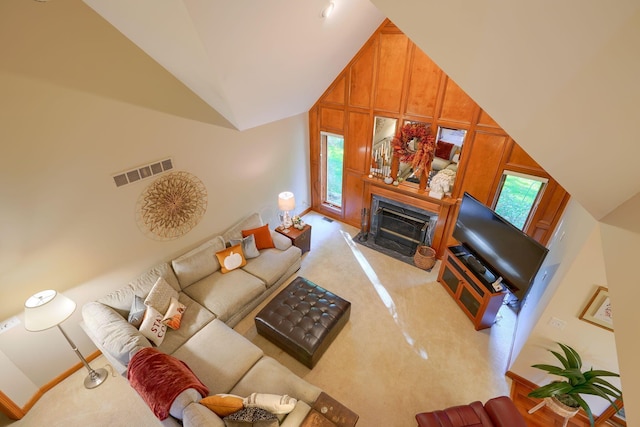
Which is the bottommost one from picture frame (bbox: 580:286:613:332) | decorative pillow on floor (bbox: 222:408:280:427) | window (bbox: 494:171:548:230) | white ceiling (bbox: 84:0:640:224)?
decorative pillow on floor (bbox: 222:408:280:427)

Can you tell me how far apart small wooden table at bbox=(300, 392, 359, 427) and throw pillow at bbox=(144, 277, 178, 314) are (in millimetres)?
2107

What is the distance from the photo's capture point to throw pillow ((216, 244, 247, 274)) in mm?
4148

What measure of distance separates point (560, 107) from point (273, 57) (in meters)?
2.83

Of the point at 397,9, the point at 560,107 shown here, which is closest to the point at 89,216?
the point at 397,9

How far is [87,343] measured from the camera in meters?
3.42

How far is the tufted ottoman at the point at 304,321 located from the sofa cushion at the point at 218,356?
Result: 366 millimetres

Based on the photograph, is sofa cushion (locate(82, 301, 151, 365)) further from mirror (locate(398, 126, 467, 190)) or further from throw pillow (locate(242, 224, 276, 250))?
mirror (locate(398, 126, 467, 190))

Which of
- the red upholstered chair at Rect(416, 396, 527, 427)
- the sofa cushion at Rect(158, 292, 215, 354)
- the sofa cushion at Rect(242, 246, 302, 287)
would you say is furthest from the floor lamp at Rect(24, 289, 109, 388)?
the red upholstered chair at Rect(416, 396, 527, 427)

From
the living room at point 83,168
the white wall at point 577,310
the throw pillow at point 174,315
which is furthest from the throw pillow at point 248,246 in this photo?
the white wall at point 577,310

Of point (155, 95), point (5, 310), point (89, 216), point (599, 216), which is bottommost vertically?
point (5, 310)

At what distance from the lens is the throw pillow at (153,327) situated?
3062mm

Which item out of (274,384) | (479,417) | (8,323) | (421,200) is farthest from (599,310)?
(8,323)

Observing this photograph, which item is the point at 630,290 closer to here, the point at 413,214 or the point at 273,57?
the point at 273,57

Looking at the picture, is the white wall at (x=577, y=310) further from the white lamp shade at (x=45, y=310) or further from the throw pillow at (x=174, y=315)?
the white lamp shade at (x=45, y=310)
